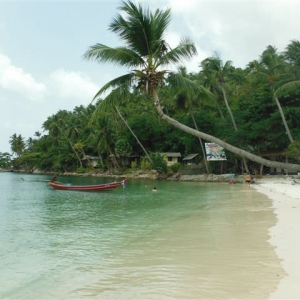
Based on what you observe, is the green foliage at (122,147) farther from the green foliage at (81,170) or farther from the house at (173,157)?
the green foliage at (81,170)

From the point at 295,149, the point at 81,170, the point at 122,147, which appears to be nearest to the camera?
the point at 295,149

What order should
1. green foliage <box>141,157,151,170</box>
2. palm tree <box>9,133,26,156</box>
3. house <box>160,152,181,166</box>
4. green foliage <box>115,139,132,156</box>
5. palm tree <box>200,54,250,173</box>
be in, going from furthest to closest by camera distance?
palm tree <box>9,133,26,156</box> < green foliage <box>115,139,132,156</box> < house <box>160,152,181,166</box> < green foliage <box>141,157,151,170</box> < palm tree <box>200,54,250,173</box>

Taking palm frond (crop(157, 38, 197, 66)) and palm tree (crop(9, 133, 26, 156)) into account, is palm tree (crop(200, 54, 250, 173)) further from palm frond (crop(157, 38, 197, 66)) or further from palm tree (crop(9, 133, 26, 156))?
palm tree (crop(9, 133, 26, 156))

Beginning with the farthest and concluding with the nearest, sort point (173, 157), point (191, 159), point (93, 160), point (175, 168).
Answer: point (93, 160) < point (173, 157) < point (191, 159) < point (175, 168)

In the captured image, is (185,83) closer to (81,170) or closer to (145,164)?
(145,164)

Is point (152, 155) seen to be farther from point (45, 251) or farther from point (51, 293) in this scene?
point (51, 293)

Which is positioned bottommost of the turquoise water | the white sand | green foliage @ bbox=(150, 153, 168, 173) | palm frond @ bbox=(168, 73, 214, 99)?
the turquoise water

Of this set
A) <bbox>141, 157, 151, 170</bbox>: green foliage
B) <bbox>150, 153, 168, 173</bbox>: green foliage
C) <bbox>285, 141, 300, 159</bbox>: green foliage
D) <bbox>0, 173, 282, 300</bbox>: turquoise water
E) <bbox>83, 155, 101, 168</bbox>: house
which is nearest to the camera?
<bbox>0, 173, 282, 300</bbox>: turquoise water

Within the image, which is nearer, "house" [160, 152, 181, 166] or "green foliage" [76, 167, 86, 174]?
"house" [160, 152, 181, 166]

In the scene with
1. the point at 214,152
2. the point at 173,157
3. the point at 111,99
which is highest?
the point at 111,99

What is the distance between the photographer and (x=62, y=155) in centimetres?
6938

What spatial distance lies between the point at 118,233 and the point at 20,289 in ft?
16.9

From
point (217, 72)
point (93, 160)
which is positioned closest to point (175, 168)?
point (217, 72)

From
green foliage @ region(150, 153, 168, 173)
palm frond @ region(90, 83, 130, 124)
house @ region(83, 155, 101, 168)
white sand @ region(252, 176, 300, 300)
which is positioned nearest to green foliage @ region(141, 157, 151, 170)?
green foliage @ region(150, 153, 168, 173)
